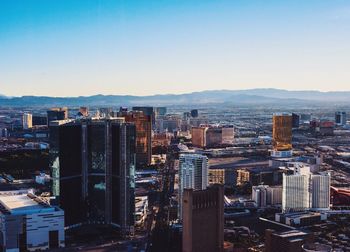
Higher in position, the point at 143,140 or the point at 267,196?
the point at 143,140

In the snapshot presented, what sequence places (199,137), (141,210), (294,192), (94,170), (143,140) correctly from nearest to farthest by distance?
(94,170), (141,210), (294,192), (143,140), (199,137)

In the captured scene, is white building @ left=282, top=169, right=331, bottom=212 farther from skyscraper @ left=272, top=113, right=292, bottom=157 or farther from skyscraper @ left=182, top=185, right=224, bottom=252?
skyscraper @ left=272, top=113, right=292, bottom=157

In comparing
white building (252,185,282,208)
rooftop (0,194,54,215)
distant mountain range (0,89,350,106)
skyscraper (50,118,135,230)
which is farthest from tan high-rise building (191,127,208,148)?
distant mountain range (0,89,350,106)

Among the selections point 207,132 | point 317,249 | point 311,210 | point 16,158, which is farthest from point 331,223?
point 207,132

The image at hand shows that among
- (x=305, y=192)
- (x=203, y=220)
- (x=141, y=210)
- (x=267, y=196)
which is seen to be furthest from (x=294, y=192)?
(x=203, y=220)

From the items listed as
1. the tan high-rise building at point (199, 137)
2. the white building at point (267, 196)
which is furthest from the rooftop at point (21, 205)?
the tan high-rise building at point (199, 137)

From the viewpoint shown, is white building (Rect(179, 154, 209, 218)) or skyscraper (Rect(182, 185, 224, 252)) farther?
white building (Rect(179, 154, 209, 218))

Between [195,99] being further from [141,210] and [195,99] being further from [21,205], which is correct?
[21,205]

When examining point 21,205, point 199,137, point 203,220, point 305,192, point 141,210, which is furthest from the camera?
point 199,137

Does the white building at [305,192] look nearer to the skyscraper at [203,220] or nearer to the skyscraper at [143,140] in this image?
the skyscraper at [203,220]
